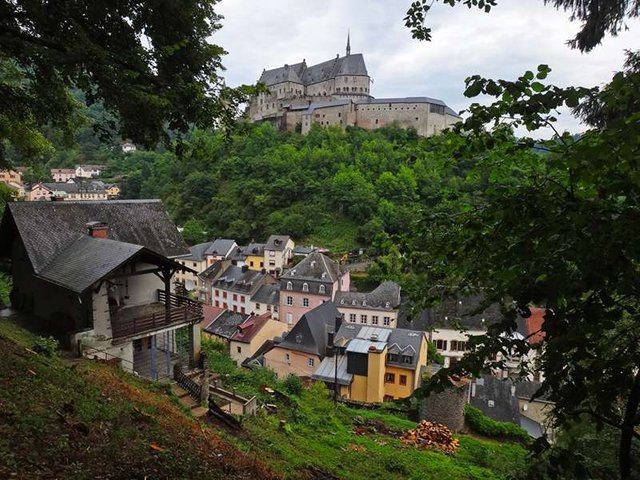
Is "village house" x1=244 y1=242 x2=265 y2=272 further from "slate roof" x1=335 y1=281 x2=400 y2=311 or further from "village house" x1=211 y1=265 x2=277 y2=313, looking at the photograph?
"slate roof" x1=335 y1=281 x2=400 y2=311

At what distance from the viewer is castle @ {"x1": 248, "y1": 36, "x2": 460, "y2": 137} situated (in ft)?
276

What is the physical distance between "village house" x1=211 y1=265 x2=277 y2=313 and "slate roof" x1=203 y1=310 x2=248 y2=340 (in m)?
9.79

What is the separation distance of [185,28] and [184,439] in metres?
6.71

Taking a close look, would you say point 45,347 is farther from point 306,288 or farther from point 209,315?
point 306,288

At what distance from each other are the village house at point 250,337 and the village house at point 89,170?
87.7 metres

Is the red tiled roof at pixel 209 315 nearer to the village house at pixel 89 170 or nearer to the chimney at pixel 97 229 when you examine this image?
the chimney at pixel 97 229

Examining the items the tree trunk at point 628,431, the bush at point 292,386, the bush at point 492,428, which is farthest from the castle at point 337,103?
the tree trunk at point 628,431

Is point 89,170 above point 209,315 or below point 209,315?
above

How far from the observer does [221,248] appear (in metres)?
56.6

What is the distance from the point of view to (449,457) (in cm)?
1659

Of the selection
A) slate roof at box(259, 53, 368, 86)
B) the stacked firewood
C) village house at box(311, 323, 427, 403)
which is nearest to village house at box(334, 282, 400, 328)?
village house at box(311, 323, 427, 403)

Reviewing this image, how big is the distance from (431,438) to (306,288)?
23705 millimetres

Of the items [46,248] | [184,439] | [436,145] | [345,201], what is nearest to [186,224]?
[345,201]

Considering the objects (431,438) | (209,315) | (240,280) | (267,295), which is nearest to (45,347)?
(431,438)
